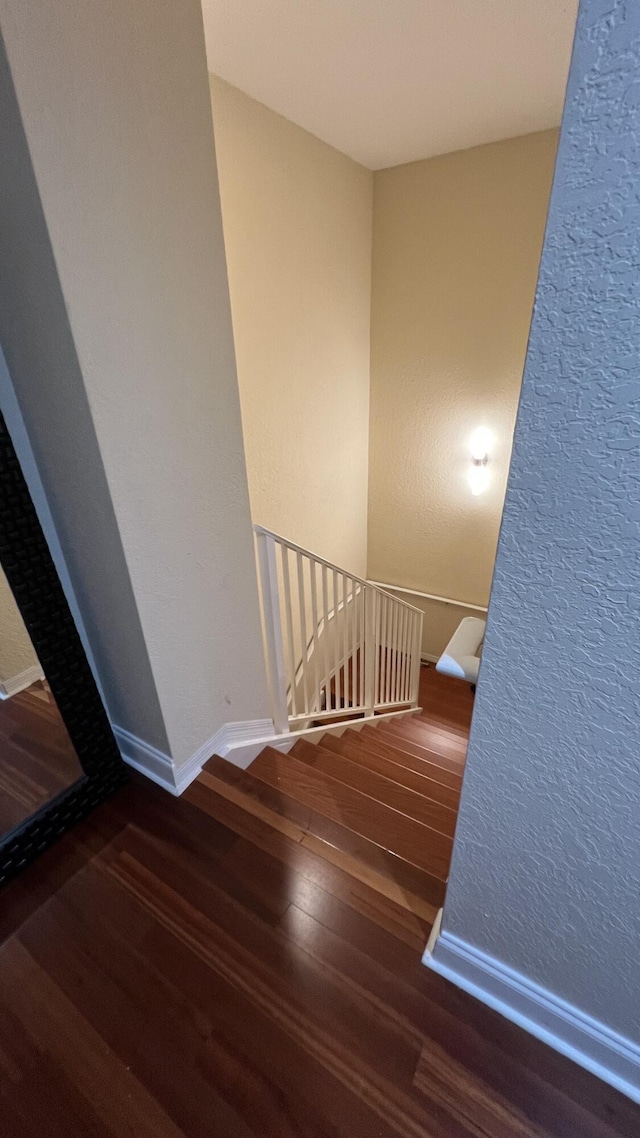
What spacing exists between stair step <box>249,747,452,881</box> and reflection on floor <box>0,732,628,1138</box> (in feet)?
0.75

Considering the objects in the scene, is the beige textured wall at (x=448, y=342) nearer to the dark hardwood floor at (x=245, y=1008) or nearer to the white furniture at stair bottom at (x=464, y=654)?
the white furniture at stair bottom at (x=464, y=654)

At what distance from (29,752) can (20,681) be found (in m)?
0.23

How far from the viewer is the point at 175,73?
109cm

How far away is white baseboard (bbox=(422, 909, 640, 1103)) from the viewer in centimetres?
97

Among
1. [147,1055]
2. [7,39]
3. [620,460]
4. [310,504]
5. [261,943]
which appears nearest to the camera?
[620,460]

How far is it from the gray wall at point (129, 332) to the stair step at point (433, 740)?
1656 millimetres

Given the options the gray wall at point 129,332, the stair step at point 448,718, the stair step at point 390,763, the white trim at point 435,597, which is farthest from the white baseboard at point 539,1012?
the white trim at point 435,597

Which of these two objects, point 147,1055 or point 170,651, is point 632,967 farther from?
point 170,651

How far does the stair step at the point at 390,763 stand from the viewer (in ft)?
7.01

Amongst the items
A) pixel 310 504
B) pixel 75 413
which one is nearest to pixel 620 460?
pixel 75 413

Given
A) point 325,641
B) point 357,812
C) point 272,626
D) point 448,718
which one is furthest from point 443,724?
point 272,626

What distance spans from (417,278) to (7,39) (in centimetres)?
285

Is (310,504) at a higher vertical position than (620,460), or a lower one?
lower

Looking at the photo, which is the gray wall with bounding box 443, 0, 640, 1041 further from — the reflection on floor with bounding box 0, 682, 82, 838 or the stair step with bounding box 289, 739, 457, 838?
the reflection on floor with bounding box 0, 682, 82, 838
